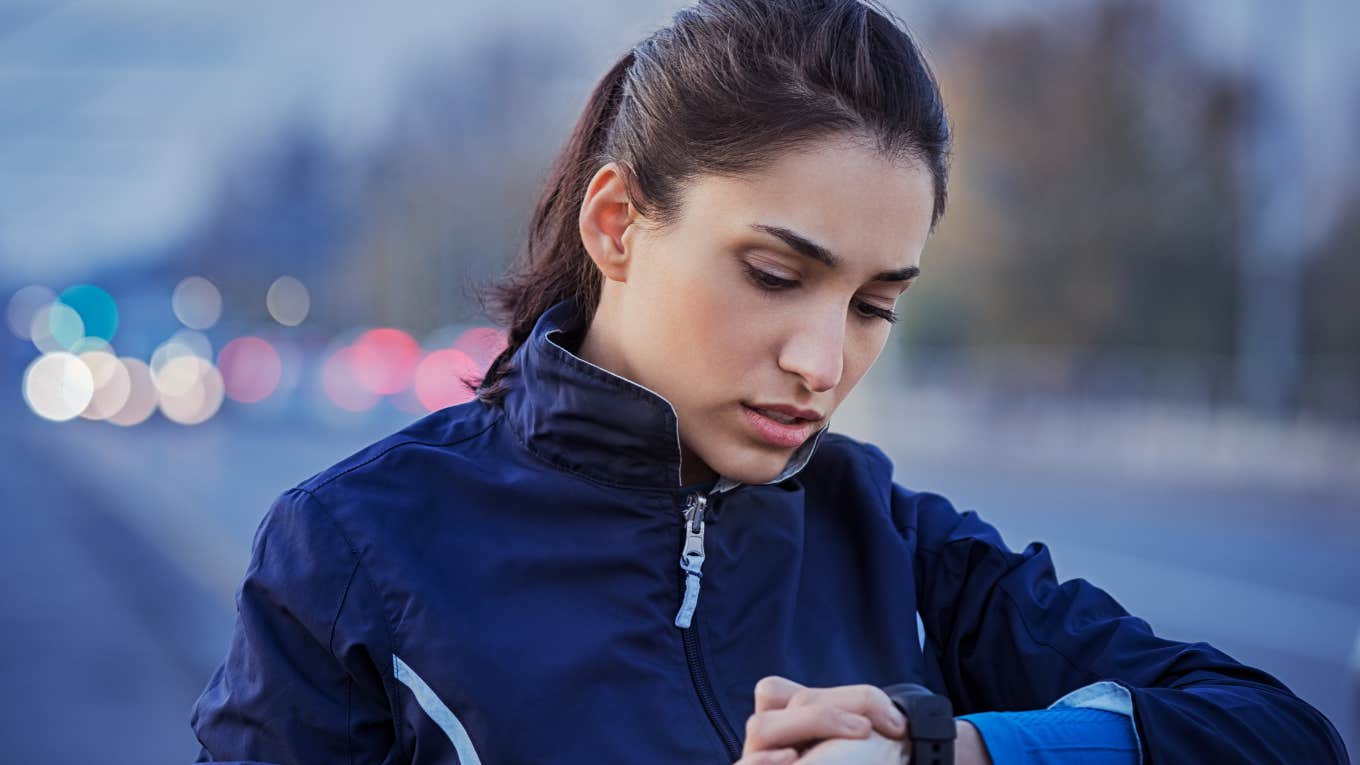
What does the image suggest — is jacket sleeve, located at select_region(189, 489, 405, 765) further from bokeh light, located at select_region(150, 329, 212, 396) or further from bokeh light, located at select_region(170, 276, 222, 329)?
bokeh light, located at select_region(170, 276, 222, 329)

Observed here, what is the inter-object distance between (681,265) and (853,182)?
244mm

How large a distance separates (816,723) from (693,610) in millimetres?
404

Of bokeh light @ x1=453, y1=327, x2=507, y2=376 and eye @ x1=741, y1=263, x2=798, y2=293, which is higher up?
eye @ x1=741, y1=263, x2=798, y2=293

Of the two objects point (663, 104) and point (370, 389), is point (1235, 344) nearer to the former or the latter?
point (370, 389)

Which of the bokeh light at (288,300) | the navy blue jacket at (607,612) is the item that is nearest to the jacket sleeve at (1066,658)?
the navy blue jacket at (607,612)

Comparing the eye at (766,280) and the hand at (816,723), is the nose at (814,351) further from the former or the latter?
the hand at (816,723)

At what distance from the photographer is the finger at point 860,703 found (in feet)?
5.17

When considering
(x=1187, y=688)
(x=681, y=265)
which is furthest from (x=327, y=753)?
(x=1187, y=688)

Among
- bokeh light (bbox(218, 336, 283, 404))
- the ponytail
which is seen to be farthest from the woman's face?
bokeh light (bbox(218, 336, 283, 404))

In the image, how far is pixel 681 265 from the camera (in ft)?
6.39

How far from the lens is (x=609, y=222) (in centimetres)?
209

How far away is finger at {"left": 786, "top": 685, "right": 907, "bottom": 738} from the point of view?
1.58m

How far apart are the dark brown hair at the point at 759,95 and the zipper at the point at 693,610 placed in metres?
0.36

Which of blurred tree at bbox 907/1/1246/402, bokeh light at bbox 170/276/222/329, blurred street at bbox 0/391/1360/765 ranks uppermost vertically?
blurred tree at bbox 907/1/1246/402
